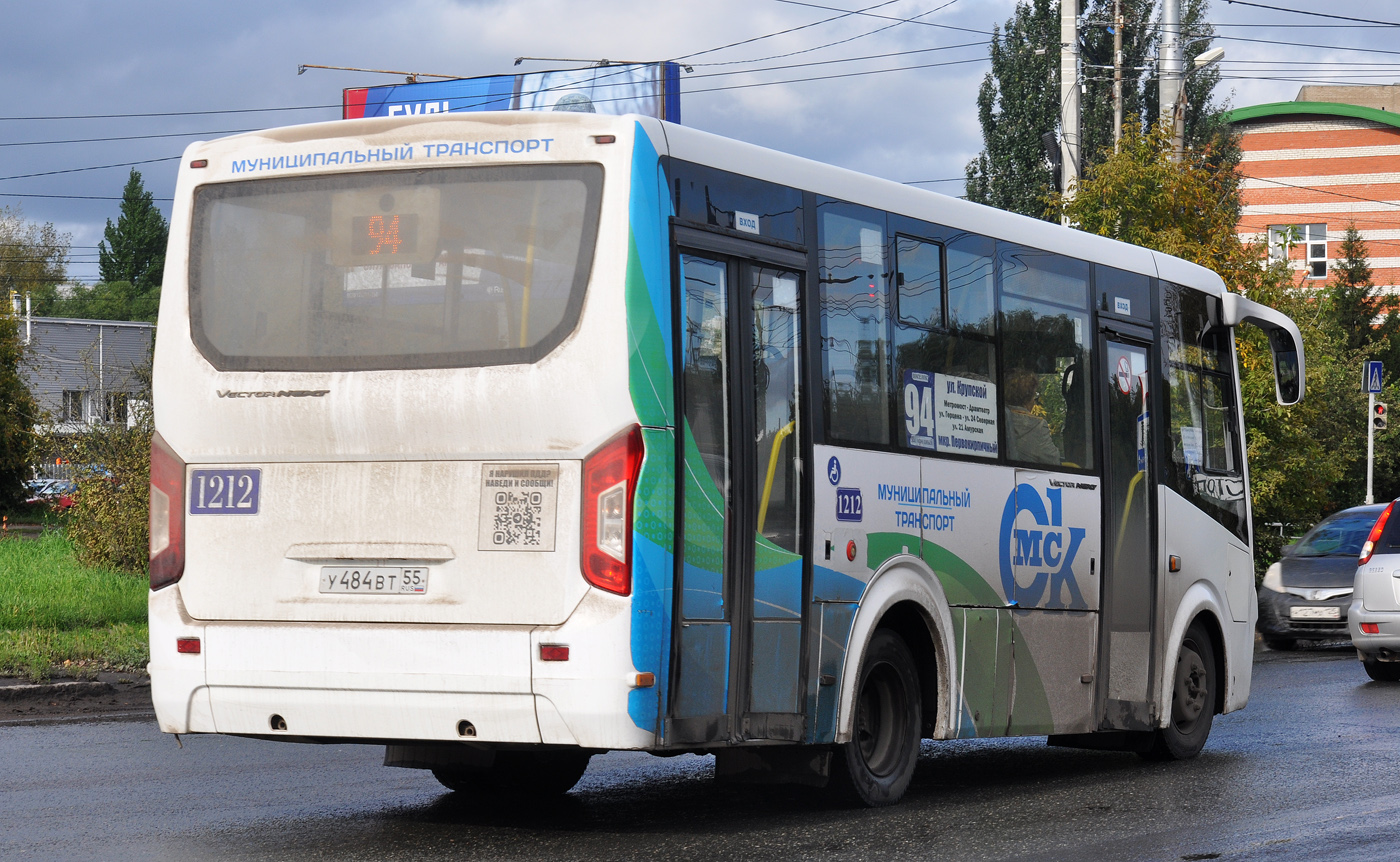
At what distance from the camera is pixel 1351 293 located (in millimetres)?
61562

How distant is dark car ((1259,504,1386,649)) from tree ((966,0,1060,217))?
23263 mm

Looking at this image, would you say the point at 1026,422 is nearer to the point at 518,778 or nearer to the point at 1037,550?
the point at 1037,550

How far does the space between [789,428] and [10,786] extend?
448 centimetres

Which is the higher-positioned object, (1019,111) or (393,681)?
(1019,111)

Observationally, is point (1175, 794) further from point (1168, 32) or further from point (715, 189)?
point (1168, 32)

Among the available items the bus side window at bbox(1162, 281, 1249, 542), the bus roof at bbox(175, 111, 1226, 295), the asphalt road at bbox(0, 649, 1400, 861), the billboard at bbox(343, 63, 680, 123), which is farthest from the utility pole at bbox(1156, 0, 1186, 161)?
the bus roof at bbox(175, 111, 1226, 295)

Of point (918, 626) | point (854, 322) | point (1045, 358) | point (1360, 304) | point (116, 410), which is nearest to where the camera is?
point (854, 322)

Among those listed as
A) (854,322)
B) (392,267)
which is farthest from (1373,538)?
(392,267)

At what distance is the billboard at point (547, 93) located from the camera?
1270 inches

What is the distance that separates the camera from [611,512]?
21.6 feet

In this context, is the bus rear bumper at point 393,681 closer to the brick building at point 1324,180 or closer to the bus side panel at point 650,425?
the bus side panel at point 650,425

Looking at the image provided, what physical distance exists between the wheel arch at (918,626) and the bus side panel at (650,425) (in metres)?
1.48

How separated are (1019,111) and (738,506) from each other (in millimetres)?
39580

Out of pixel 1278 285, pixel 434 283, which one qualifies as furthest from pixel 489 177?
pixel 1278 285
